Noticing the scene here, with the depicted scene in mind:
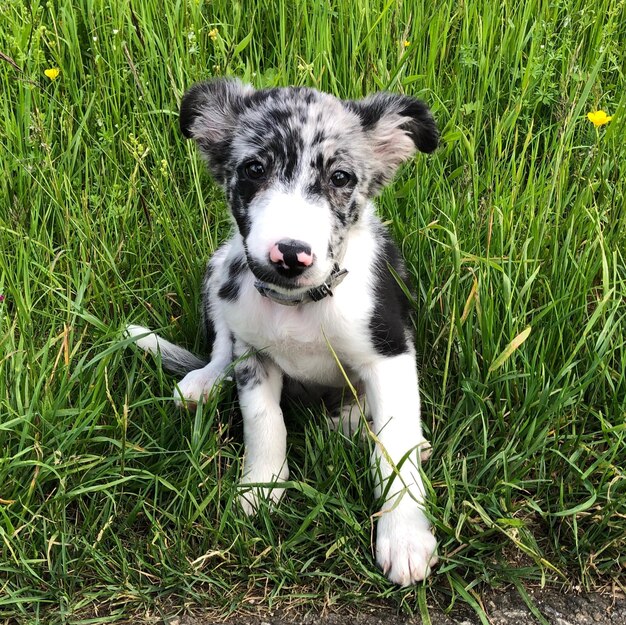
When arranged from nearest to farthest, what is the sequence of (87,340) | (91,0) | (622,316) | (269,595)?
(269,595) → (622,316) → (87,340) → (91,0)

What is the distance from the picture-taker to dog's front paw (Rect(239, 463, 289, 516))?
277 centimetres

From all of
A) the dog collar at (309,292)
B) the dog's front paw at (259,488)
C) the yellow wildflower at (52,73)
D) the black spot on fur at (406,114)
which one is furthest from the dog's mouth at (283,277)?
the yellow wildflower at (52,73)

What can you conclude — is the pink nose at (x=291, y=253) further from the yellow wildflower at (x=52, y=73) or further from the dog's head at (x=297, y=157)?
the yellow wildflower at (x=52, y=73)

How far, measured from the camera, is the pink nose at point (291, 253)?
235 cm

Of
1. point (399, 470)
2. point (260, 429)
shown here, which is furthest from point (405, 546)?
point (260, 429)

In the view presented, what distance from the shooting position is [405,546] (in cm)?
259

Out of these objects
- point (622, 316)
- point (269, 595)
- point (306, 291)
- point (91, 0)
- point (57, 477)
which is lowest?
point (269, 595)

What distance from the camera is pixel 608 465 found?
2.68 meters

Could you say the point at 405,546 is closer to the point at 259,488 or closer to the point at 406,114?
the point at 259,488

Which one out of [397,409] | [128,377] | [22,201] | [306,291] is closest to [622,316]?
[397,409]

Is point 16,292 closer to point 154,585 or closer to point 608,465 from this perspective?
point 154,585

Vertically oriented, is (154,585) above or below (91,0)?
below

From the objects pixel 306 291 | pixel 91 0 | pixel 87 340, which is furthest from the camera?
pixel 91 0

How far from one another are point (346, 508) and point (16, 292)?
159 cm
